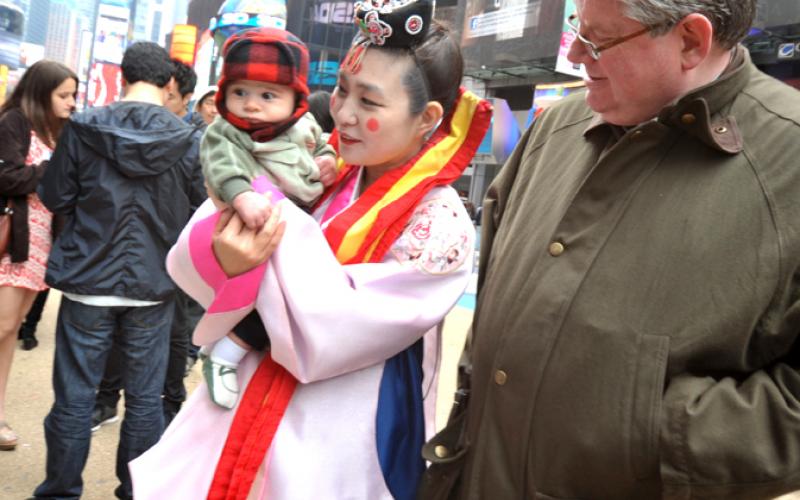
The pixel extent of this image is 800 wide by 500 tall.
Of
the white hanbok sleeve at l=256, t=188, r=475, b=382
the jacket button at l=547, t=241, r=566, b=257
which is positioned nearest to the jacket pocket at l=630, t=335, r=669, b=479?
the jacket button at l=547, t=241, r=566, b=257

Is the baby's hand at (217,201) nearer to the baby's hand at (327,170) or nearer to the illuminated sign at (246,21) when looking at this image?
the baby's hand at (327,170)

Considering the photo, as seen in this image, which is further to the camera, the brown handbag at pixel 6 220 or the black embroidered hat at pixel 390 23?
the brown handbag at pixel 6 220

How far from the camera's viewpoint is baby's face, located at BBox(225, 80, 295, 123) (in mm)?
1830

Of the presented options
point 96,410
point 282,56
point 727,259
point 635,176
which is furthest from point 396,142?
point 96,410

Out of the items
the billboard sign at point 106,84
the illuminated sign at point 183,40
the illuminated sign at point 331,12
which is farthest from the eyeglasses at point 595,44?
the illuminated sign at point 331,12

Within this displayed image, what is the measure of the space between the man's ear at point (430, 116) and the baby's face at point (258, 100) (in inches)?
13.6

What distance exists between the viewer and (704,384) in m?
1.26

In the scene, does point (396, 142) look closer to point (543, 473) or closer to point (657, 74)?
point (657, 74)

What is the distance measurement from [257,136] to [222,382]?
59 centimetres

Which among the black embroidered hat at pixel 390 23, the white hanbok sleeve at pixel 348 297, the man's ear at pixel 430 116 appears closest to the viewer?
the white hanbok sleeve at pixel 348 297

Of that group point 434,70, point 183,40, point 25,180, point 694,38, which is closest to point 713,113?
point 694,38

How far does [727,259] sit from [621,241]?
0.19 m

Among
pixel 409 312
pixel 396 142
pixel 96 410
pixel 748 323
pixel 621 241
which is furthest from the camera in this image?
pixel 96 410

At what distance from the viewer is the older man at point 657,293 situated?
124 centimetres
